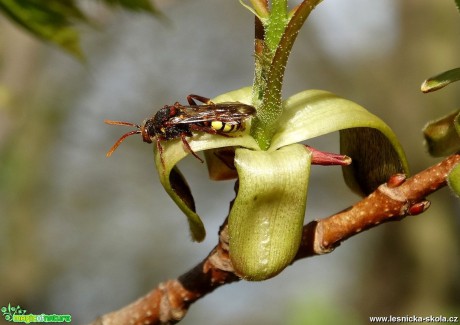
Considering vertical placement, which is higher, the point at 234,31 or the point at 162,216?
the point at 234,31

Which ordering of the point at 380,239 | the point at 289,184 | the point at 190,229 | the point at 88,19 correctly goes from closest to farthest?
the point at 289,184
the point at 190,229
the point at 88,19
the point at 380,239

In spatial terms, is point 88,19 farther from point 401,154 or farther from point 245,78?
point 245,78

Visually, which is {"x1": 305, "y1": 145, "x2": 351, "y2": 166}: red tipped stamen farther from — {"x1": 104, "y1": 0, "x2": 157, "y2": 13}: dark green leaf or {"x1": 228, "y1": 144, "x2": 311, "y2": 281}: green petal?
{"x1": 104, "y1": 0, "x2": 157, "y2": 13}: dark green leaf

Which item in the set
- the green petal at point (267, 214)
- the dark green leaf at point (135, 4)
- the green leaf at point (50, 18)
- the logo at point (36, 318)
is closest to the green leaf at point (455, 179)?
the green petal at point (267, 214)

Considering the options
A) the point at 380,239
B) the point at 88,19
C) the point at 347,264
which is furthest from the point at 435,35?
the point at 88,19

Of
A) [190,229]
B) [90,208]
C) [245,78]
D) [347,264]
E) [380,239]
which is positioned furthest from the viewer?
[90,208]

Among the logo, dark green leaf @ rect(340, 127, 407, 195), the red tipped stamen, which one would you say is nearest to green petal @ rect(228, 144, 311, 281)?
the red tipped stamen

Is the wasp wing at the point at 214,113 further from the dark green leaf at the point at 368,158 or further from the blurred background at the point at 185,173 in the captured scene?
the blurred background at the point at 185,173
